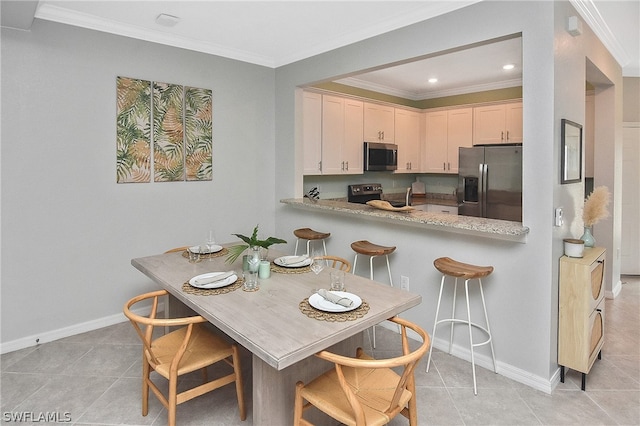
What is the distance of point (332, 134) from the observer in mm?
4836

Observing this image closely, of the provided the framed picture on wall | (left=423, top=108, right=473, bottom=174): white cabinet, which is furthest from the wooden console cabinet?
(left=423, top=108, right=473, bottom=174): white cabinet

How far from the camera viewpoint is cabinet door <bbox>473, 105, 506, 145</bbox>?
5.19 metres

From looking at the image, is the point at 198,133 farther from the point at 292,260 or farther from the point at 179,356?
the point at 179,356

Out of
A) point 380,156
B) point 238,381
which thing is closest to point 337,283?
point 238,381

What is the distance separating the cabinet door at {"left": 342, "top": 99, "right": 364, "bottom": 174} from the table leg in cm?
337

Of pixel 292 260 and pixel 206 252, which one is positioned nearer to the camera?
pixel 292 260

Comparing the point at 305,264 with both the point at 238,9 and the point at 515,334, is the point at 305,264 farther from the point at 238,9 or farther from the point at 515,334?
the point at 238,9

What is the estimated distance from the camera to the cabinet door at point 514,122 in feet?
16.4

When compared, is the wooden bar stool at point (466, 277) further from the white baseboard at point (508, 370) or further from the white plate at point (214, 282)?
the white plate at point (214, 282)

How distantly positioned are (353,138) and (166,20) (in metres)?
2.67

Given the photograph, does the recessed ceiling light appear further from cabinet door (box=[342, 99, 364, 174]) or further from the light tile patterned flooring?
the light tile patterned flooring

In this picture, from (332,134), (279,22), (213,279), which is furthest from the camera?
(332,134)

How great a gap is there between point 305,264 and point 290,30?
2.16 meters

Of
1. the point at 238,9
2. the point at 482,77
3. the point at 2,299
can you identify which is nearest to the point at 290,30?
the point at 238,9
